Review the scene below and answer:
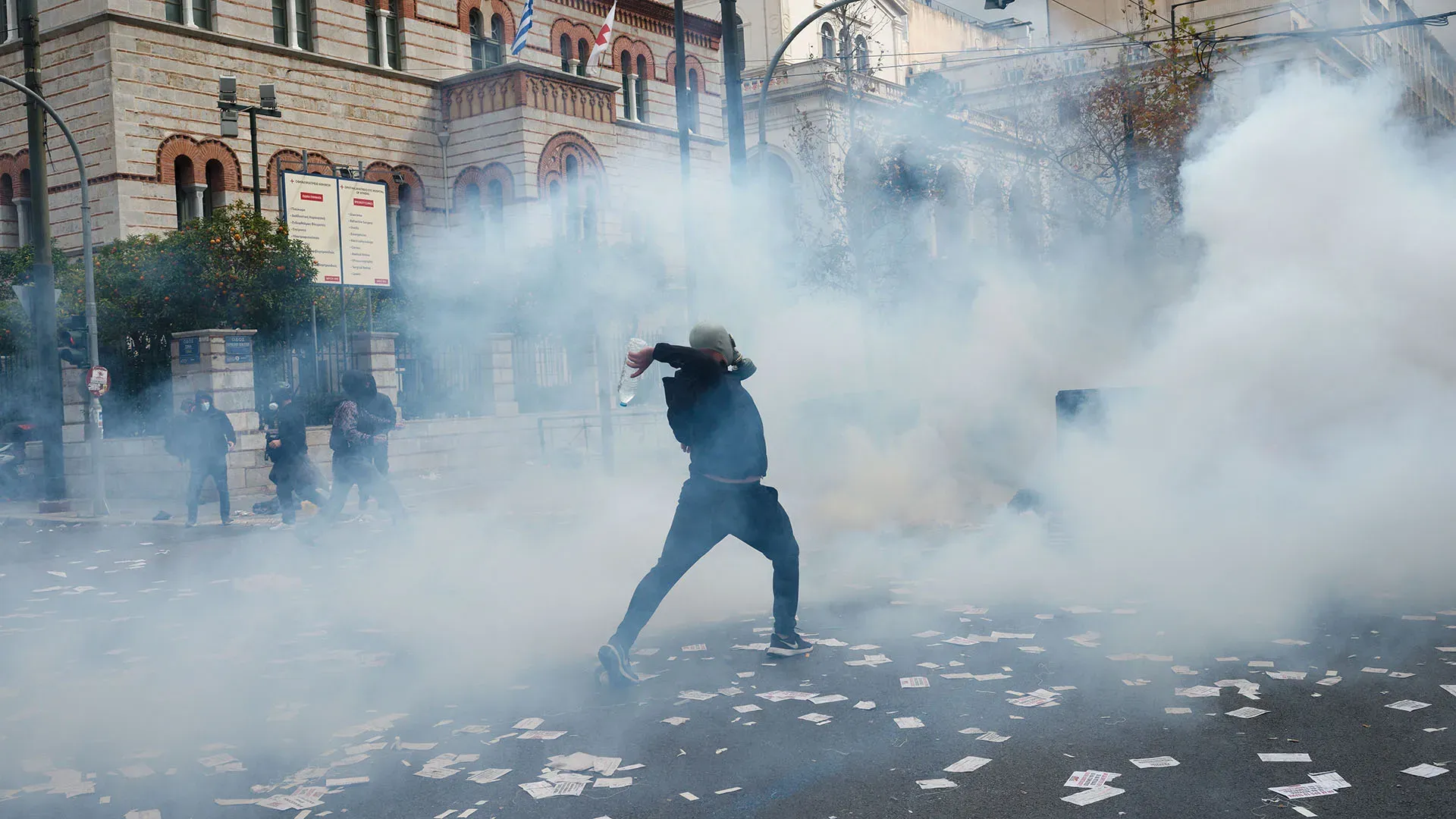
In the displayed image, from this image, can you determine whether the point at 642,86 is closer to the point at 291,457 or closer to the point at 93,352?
the point at 93,352

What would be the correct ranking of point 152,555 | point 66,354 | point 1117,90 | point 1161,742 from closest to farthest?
point 1161,742 < point 152,555 < point 66,354 < point 1117,90

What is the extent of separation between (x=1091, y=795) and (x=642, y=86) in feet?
107

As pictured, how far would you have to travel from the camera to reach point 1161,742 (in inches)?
187

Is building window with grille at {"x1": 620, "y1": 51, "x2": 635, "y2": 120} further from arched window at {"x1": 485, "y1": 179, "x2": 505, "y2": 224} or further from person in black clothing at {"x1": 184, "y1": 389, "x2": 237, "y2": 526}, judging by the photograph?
person in black clothing at {"x1": 184, "y1": 389, "x2": 237, "y2": 526}

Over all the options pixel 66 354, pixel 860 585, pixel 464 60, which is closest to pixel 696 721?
pixel 860 585

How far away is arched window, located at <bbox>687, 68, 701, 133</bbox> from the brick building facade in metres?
0.86

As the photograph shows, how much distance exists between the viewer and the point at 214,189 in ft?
84.0

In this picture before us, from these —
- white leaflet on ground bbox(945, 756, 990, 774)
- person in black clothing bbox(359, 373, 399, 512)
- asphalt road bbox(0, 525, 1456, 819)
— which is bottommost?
white leaflet on ground bbox(945, 756, 990, 774)

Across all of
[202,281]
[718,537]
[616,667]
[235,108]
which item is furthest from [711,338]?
[235,108]

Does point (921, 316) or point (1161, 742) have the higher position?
point (921, 316)

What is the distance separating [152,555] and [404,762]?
843cm

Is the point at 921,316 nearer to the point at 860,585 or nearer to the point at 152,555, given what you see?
the point at 860,585

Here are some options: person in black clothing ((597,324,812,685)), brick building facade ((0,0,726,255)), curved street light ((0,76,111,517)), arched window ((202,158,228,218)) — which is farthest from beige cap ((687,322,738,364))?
arched window ((202,158,228,218))

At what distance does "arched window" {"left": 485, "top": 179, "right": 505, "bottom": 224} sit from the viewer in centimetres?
2895
